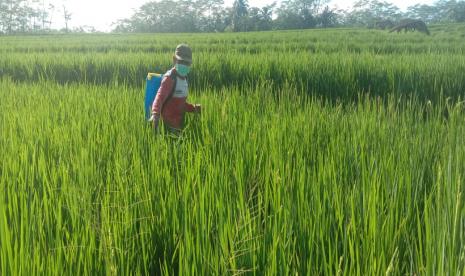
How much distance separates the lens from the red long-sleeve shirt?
80.7 inches

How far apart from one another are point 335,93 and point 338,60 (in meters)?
0.80

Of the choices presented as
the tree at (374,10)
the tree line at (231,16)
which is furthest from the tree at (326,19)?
the tree at (374,10)

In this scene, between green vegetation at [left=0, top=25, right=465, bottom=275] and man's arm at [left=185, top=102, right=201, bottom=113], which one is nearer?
green vegetation at [left=0, top=25, right=465, bottom=275]

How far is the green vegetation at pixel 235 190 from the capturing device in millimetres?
736

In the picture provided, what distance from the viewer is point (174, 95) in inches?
82.7

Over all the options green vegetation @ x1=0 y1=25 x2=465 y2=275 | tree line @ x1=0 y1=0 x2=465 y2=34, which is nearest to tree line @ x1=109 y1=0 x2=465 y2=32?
tree line @ x1=0 y1=0 x2=465 y2=34

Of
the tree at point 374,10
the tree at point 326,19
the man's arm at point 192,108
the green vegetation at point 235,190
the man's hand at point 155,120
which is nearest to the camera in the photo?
the green vegetation at point 235,190

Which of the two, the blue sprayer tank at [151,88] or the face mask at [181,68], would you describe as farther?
the blue sprayer tank at [151,88]

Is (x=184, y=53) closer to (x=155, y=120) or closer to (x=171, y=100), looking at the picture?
(x=171, y=100)

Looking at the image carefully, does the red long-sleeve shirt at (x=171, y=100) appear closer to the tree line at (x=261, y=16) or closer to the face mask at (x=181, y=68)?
the face mask at (x=181, y=68)

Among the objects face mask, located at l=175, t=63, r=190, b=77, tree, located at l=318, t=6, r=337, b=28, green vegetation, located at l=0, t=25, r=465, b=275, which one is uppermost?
tree, located at l=318, t=6, r=337, b=28

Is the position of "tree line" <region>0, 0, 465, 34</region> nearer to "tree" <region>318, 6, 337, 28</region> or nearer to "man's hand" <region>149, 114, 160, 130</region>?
"tree" <region>318, 6, 337, 28</region>

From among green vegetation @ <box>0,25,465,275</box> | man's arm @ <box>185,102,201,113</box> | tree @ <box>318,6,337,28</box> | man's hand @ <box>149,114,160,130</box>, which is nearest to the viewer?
green vegetation @ <box>0,25,465,275</box>

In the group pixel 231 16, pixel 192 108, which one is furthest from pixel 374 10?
pixel 192 108
